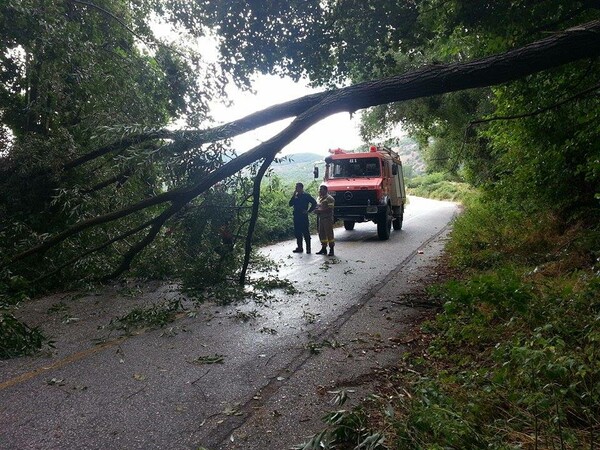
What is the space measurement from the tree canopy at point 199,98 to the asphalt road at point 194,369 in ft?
4.15

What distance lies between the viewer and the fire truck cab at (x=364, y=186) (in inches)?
531

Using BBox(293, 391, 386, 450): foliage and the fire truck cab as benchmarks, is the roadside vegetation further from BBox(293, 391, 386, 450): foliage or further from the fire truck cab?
the fire truck cab

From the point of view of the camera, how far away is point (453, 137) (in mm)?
20469

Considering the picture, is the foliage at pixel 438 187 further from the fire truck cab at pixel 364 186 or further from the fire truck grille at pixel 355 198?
the fire truck grille at pixel 355 198

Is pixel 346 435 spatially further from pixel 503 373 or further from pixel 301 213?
pixel 301 213

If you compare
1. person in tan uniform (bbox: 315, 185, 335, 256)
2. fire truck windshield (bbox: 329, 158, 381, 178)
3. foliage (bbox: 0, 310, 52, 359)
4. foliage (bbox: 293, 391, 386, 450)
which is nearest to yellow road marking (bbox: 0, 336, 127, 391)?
foliage (bbox: 0, 310, 52, 359)

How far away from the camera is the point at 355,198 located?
13625 mm

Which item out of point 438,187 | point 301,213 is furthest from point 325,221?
point 438,187

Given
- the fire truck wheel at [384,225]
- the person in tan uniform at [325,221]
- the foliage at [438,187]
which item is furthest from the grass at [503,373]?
the foliage at [438,187]

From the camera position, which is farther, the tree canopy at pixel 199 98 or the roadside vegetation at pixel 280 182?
the tree canopy at pixel 199 98

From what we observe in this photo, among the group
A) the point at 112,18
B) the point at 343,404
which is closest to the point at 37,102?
the point at 112,18

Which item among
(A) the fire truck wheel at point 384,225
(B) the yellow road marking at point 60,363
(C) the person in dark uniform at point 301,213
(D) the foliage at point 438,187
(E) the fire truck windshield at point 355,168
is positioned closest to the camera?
(B) the yellow road marking at point 60,363

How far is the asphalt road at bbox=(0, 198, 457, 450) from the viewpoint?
3.14 meters

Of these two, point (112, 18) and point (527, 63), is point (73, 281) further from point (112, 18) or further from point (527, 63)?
point (527, 63)
